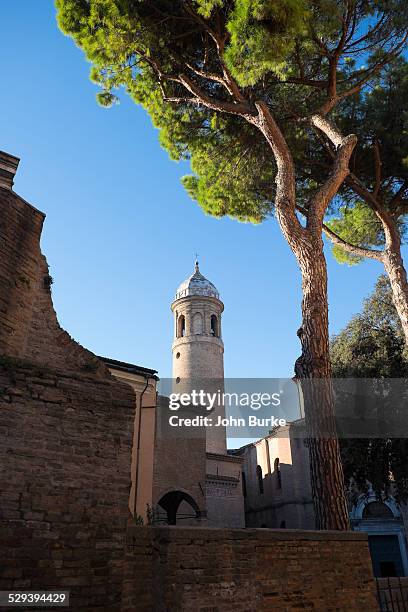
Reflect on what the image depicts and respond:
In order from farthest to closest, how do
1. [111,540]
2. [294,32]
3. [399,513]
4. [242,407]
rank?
[399,513] < [242,407] < [294,32] < [111,540]

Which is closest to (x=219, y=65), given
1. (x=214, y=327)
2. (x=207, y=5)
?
(x=207, y=5)

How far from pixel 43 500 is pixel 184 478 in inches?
471

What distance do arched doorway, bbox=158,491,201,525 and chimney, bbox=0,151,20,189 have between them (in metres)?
11.7

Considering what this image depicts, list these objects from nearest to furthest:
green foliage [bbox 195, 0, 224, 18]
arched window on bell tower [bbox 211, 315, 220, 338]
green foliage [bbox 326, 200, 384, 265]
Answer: green foliage [bbox 195, 0, 224, 18] < green foliage [bbox 326, 200, 384, 265] < arched window on bell tower [bbox 211, 315, 220, 338]

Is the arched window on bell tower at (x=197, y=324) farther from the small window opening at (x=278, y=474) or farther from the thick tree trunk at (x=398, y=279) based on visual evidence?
the thick tree trunk at (x=398, y=279)

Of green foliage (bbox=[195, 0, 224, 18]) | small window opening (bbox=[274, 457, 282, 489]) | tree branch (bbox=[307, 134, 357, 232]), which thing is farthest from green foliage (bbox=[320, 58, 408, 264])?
small window opening (bbox=[274, 457, 282, 489])

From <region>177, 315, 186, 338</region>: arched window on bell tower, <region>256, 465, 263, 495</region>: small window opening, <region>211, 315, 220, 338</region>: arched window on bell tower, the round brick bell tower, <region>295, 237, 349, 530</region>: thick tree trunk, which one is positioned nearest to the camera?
<region>295, 237, 349, 530</region>: thick tree trunk

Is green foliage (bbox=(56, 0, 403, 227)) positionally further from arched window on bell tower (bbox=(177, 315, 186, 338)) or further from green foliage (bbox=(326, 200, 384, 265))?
arched window on bell tower (bbox=(177, 315, 186, 338))

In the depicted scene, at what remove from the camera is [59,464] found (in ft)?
13.1

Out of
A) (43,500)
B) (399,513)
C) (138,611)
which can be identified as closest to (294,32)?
(43,500)

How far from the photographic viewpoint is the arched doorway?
15.0 m

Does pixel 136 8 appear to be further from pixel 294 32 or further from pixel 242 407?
pixel 242 407

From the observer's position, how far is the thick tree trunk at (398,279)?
9.31m

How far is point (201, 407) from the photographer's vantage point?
16172 millimetres
